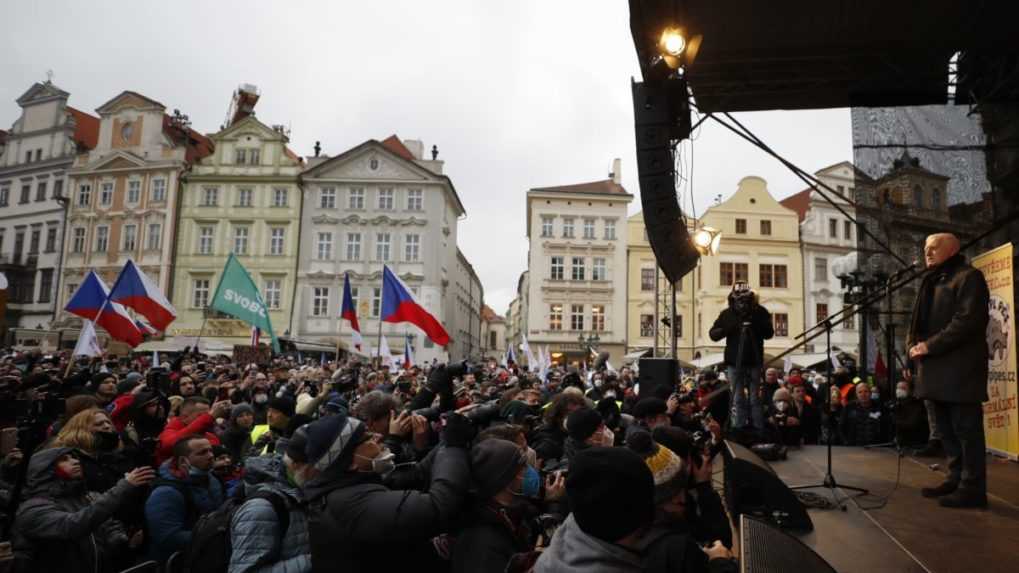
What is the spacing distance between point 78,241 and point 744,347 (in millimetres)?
47454

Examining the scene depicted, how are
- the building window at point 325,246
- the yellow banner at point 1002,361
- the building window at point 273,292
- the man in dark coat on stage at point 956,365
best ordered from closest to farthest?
the man in dark coat on stage at point 956,365, the yellow banner at point 1002,361, the building window at point 273,292, the building window at point 325,246

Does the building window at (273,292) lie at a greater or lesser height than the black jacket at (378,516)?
greater

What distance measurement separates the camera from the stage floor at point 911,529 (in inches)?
105

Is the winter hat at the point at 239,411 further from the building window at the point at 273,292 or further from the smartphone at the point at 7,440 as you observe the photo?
the building window at the point at 273,292

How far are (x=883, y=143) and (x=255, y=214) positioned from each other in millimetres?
38963

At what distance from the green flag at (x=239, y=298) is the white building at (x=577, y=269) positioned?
30633 mm

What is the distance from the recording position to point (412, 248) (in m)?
39.9

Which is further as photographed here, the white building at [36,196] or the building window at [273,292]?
the white building at [36,196]

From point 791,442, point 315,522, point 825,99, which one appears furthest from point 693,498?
point 825,99

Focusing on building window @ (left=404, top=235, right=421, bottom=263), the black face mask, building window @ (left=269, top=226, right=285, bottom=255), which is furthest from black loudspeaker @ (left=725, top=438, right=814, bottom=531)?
building window @ (left=269, top=226, right=285, bottom=255)

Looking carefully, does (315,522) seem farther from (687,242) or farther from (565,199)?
(565,199)

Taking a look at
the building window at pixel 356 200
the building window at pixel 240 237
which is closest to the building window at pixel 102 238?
the building window at pixel 240 237

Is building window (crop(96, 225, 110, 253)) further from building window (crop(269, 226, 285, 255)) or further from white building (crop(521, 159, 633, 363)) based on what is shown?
white building (crop(521, 159, 633, 363))

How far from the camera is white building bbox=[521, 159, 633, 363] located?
4356cm
